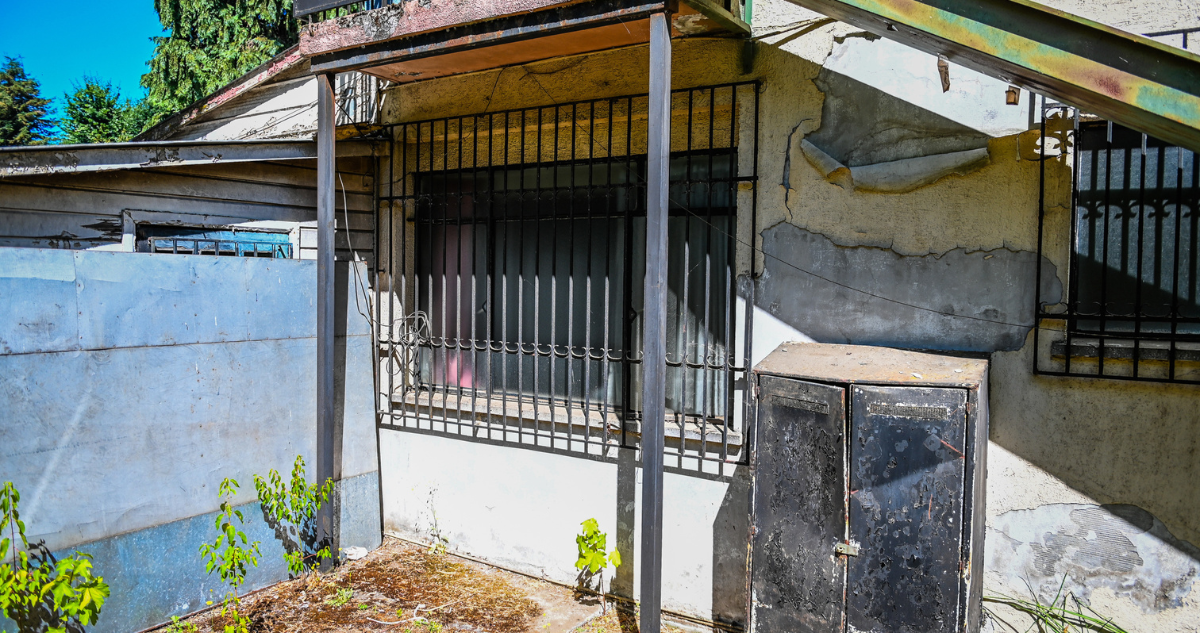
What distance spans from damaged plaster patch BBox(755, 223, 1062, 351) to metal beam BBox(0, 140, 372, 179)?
10.8ft

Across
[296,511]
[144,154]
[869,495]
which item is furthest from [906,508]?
[144,154]

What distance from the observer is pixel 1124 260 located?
315 centimetres

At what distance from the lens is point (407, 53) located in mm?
4012

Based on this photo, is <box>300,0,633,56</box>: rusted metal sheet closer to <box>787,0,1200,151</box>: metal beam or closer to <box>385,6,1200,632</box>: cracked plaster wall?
<box>385,6,1200,632</box>: cracked plaster wall

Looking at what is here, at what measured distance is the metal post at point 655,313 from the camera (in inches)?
127

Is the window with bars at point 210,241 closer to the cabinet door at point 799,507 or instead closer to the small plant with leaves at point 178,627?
the small plant with leaves at point 178,627

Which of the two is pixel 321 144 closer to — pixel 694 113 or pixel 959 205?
pixel 694 113

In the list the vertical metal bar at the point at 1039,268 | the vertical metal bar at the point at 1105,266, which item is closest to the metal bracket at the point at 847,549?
the vertical metal bar at the point at 1039,268

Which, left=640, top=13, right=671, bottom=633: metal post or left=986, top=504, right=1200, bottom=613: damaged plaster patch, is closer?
left=986, top=504, right=1200, bottom=613: damaged plaster patch

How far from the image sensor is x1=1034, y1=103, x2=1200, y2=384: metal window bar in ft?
9.98

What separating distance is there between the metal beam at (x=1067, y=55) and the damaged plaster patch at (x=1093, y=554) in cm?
169

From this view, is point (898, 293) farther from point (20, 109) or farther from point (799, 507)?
point (20, 109)

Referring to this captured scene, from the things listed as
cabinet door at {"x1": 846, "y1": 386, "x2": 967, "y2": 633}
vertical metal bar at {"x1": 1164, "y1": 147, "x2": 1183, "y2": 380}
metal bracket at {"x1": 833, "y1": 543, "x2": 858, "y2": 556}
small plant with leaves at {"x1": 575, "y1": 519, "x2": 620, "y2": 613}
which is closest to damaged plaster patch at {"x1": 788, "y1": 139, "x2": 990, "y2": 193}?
vertical metal bar at {"x1": 1164, "y1": 147, "x2": 1183, "y2": 380}

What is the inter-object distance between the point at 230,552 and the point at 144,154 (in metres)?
2.62
